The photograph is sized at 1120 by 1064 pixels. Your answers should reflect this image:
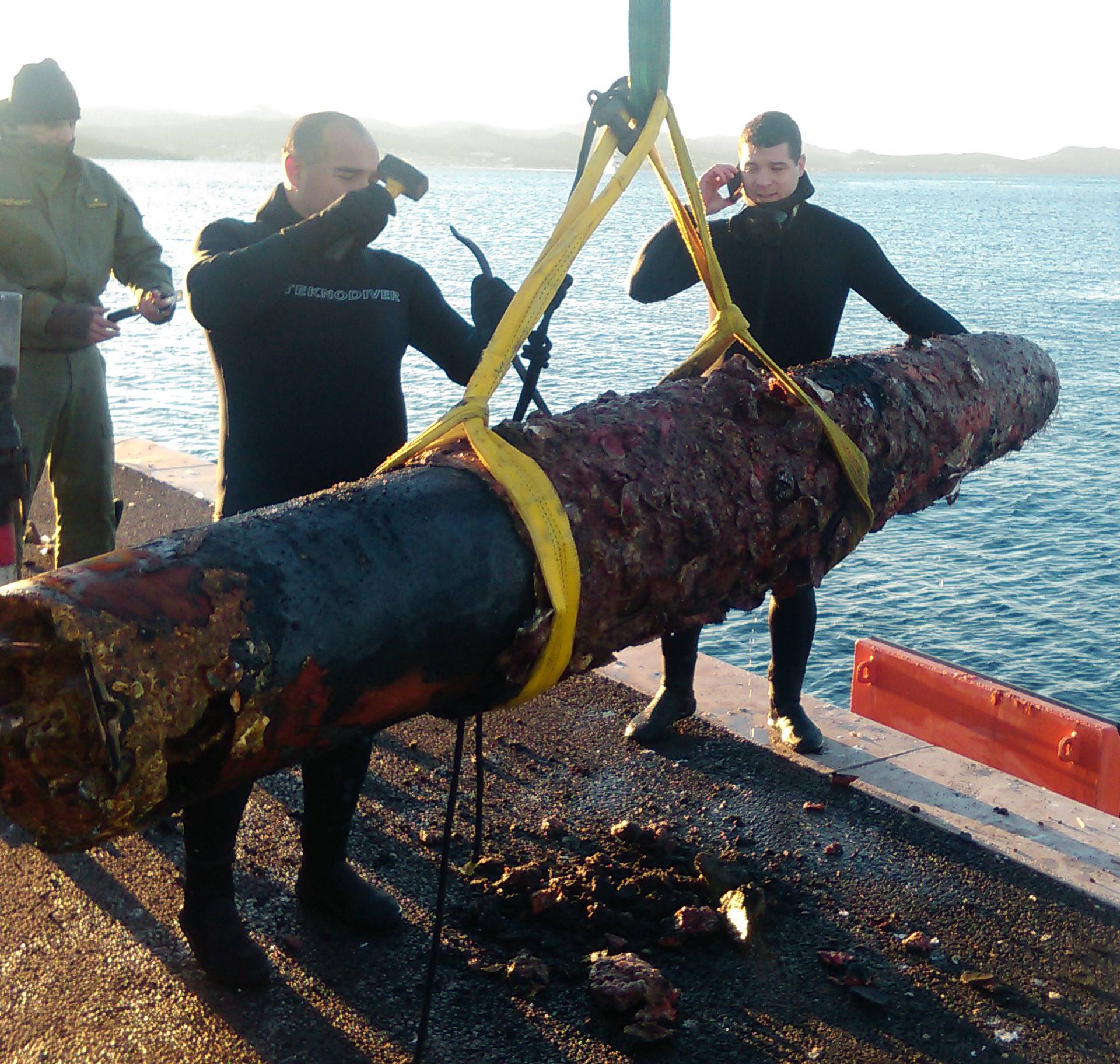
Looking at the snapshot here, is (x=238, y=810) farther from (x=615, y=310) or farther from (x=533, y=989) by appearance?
(x=615, y=310)

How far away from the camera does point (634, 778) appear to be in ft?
14.4

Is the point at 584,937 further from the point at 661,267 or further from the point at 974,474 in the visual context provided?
the point at 974,474

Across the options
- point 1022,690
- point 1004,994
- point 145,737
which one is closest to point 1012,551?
point 1022,690

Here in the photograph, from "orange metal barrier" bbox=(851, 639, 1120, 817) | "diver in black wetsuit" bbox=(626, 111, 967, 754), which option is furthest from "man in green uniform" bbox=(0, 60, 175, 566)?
"orange metal barrier" bbox=(851, 639, 1120, 817)

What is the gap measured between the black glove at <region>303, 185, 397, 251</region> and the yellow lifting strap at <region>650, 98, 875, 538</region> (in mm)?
749

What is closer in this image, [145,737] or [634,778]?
[145,737]

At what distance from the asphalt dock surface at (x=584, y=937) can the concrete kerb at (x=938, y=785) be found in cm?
10

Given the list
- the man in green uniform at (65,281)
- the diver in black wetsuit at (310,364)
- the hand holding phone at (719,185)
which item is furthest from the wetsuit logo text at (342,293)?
the man in green uniform at (65,281)

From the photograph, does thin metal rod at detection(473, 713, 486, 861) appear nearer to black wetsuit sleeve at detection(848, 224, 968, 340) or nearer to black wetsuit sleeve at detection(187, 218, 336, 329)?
black wetsuit sleeve at detection(187, 218, 336, 329)

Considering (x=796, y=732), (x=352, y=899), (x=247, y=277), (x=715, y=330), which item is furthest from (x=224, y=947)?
(x=796, y=732)

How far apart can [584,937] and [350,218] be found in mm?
2177

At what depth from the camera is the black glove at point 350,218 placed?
303 centimetres

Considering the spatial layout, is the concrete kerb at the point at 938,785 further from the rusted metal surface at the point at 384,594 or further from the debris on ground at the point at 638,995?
the rusted metal surface at the point at 384,594

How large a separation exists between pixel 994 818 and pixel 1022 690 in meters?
1.28
